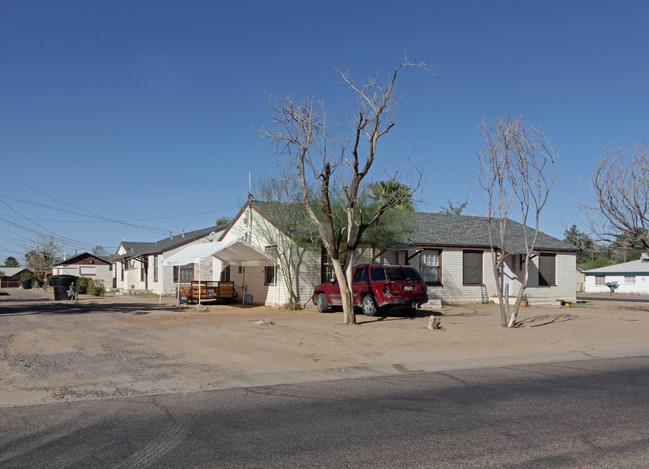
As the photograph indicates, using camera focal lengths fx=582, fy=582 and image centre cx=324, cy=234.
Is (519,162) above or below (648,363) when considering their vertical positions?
above

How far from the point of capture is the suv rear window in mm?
19559

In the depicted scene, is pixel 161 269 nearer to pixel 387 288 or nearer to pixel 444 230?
pixel 444 230

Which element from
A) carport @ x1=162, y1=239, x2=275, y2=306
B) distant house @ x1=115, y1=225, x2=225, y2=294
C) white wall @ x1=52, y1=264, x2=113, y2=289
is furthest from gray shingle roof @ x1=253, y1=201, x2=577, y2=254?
white wall @ x1=52, y1=264, x2=113, y2=289

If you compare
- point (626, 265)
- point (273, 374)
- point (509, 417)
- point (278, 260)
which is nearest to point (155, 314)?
point (278, 260)

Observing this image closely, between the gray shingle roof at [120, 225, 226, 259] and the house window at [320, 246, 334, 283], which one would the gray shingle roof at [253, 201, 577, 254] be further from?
the gray shingle roof at [120, 225, 226, 259]

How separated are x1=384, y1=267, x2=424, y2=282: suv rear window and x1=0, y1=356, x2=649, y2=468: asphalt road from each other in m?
10.4

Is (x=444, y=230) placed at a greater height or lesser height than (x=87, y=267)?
greater

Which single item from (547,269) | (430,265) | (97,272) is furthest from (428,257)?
(97,272)

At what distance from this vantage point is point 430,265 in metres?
27.8

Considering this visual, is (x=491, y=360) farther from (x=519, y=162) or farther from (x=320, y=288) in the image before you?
(x=320, y=288)

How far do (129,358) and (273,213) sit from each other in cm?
1398

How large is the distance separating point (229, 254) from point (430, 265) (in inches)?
374

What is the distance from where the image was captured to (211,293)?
27.0 meters

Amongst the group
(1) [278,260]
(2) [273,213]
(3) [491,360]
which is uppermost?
(2) [273,213]
